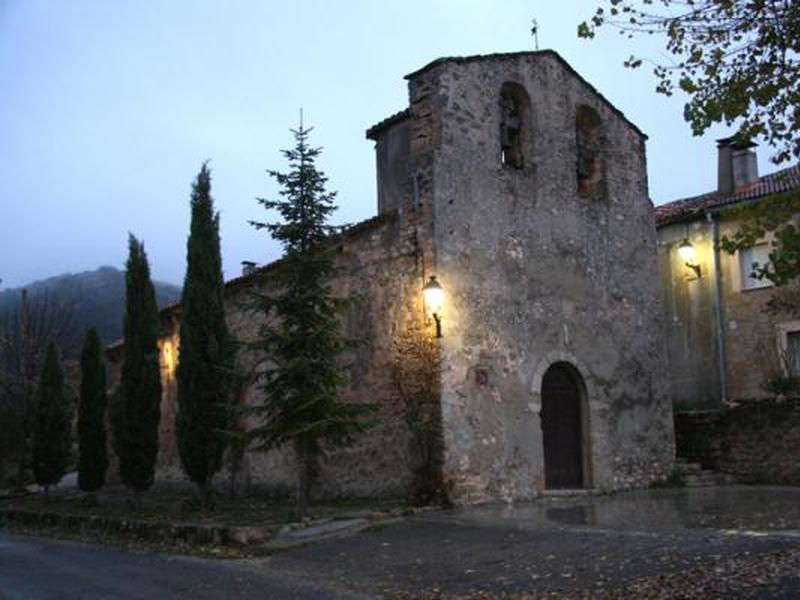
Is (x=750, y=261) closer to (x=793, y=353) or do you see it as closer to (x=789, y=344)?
(x=789, y=344)

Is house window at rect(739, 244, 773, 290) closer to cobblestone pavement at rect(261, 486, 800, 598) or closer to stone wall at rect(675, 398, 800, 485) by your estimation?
stone wall at rect(675, 398, 800, 485)

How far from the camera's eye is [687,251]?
22.2 metres

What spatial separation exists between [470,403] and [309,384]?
9.67 feet

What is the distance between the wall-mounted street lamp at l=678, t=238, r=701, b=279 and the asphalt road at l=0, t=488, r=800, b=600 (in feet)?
35.7

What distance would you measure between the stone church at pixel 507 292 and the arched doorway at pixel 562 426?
0.03 m

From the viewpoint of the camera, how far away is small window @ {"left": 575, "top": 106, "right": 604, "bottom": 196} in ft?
56.5

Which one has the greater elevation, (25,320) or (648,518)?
(25,320)

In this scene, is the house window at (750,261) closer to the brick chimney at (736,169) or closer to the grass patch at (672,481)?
the brick chimney at (736,169)

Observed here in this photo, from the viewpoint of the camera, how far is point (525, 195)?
1534 centimetres

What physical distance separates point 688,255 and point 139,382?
46.6 ft

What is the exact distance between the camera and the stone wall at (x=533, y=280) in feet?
45.3

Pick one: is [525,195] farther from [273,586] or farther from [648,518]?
[273,586]

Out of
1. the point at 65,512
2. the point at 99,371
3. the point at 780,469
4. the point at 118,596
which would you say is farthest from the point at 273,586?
the point at 99,371

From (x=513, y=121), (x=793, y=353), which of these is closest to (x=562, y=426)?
(x=513, y=121)
